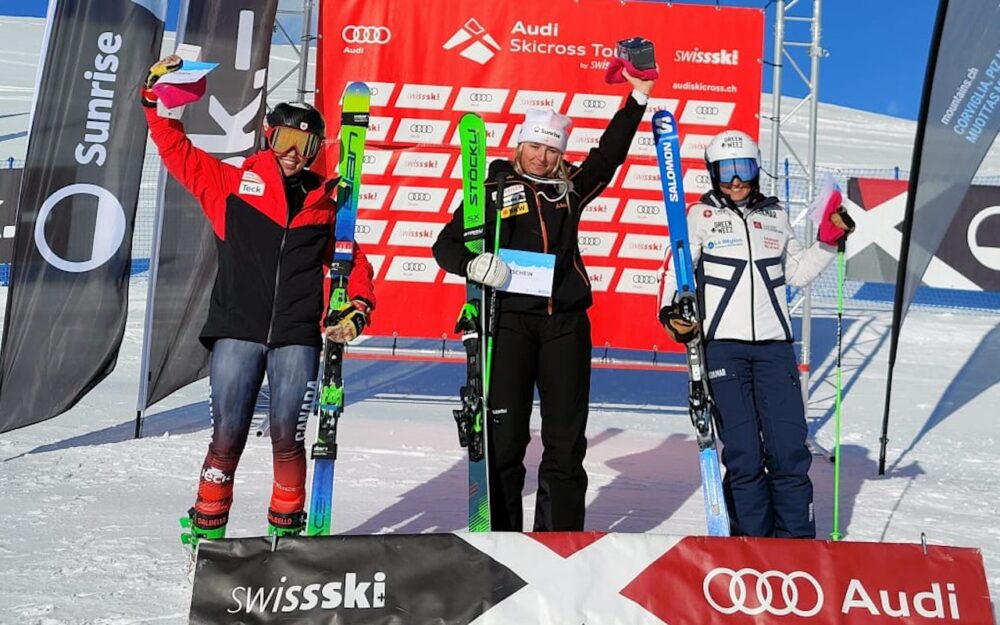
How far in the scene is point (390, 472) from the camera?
5711 mm

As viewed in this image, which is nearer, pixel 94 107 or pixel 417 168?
pixel 94 107

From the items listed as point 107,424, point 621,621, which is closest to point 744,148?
point 621,621

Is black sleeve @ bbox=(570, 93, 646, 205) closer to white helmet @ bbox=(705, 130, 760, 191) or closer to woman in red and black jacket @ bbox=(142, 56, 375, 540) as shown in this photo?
white helmet @ bbox=(705, 130, 760, 191)

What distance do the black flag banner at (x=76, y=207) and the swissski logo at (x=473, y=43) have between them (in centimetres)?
202

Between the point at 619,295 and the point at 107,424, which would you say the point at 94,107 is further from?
the point at 619,295

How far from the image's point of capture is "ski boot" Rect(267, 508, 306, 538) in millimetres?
3447

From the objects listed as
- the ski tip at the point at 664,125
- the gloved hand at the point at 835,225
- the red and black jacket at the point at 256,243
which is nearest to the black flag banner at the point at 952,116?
the gloved hand at the point at 835,225

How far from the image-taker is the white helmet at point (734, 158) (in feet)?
12.9

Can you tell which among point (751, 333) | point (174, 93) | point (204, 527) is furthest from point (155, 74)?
point (751, 333)

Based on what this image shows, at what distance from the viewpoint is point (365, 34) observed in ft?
22.5

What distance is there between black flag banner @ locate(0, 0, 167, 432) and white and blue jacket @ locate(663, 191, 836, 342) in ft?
12.5

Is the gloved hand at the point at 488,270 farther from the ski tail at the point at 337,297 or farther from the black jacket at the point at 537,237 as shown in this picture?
the ski tail at the point at 337,297

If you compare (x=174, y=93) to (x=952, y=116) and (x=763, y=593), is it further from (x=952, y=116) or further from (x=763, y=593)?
(x=952, y=116)

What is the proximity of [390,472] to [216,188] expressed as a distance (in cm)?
268
